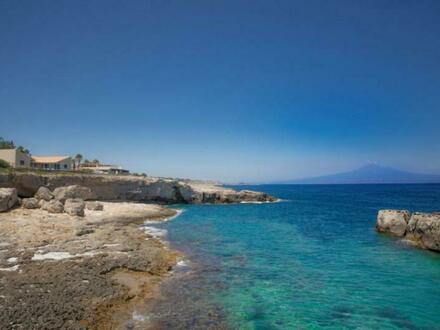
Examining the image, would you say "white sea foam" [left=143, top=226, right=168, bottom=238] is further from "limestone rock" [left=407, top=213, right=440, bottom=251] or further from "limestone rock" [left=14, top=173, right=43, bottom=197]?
"limestone rock" [left=14, top=173, right=43, bottom=197]

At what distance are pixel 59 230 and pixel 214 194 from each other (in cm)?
5086

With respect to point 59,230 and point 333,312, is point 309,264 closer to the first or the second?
point 333,312

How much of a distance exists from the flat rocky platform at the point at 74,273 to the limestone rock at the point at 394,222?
23.1 meters

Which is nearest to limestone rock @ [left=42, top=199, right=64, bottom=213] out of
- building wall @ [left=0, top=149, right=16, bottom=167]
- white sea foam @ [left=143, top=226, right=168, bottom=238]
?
white sea foam @ [left=143, top=226, right=168, bottom=238]

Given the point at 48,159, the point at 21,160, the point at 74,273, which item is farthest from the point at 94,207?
the point at 48,159

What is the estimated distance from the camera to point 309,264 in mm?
20453

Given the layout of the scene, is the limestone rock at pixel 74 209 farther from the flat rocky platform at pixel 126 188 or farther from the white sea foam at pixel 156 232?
the flat rocky platform at pixel 126 188

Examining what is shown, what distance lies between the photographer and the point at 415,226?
27375 mm

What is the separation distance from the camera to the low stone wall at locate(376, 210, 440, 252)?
24.6 m

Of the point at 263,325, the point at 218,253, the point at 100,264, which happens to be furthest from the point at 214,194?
the point at 263,325

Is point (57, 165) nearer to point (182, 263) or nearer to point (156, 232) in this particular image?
point (156, 232)

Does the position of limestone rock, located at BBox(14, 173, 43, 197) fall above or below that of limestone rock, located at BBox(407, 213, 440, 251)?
above

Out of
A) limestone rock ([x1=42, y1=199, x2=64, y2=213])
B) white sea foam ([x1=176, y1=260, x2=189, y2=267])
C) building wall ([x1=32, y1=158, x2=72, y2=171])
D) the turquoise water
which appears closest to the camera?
the turquoise water

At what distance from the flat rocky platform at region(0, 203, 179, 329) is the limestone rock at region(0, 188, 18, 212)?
5.21 m
